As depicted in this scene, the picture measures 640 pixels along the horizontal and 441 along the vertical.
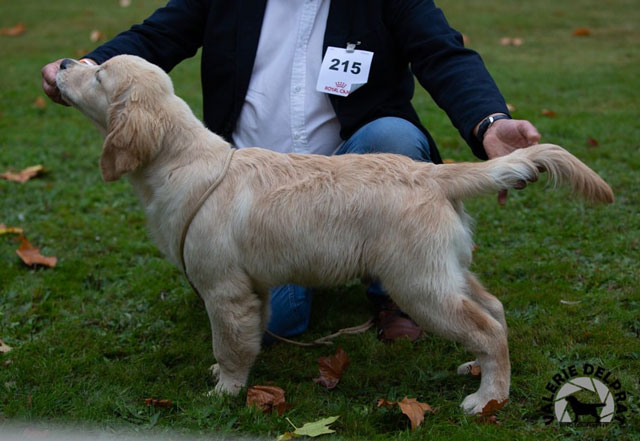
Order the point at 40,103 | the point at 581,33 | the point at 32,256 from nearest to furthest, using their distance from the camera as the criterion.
Result: the point at 32,256
the point at 40,103
the point at 581,33

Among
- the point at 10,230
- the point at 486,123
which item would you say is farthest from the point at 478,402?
the point at 10,230

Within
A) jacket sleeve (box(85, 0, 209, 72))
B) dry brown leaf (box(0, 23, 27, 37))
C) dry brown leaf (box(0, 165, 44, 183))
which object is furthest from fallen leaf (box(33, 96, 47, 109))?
dry brown leaf (box(0, 23, 27, 37))

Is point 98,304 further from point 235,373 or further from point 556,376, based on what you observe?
point 556,376

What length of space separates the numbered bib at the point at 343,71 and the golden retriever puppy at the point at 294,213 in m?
0.64

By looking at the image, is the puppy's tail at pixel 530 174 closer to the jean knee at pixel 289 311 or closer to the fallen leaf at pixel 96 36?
the jean knee at pixel 289 311

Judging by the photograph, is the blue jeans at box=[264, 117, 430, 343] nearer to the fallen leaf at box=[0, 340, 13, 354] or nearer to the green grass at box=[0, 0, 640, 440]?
the green grass at box=[0, 0, 640, 440]

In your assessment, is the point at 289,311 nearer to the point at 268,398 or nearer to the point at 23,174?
the point at 268,398

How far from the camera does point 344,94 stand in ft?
10.9

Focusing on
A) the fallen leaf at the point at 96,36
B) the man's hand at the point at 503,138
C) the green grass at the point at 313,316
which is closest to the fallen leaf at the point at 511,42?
the green grass at the point at 313,316

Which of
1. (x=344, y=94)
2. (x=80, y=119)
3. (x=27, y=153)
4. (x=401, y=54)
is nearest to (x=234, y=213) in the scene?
(x=344, y=94)

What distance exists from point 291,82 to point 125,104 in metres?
0.99

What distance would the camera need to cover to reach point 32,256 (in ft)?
13.5

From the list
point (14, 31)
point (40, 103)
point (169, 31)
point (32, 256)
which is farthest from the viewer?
point (14, 31)

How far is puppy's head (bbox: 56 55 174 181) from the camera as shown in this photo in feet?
8.76
